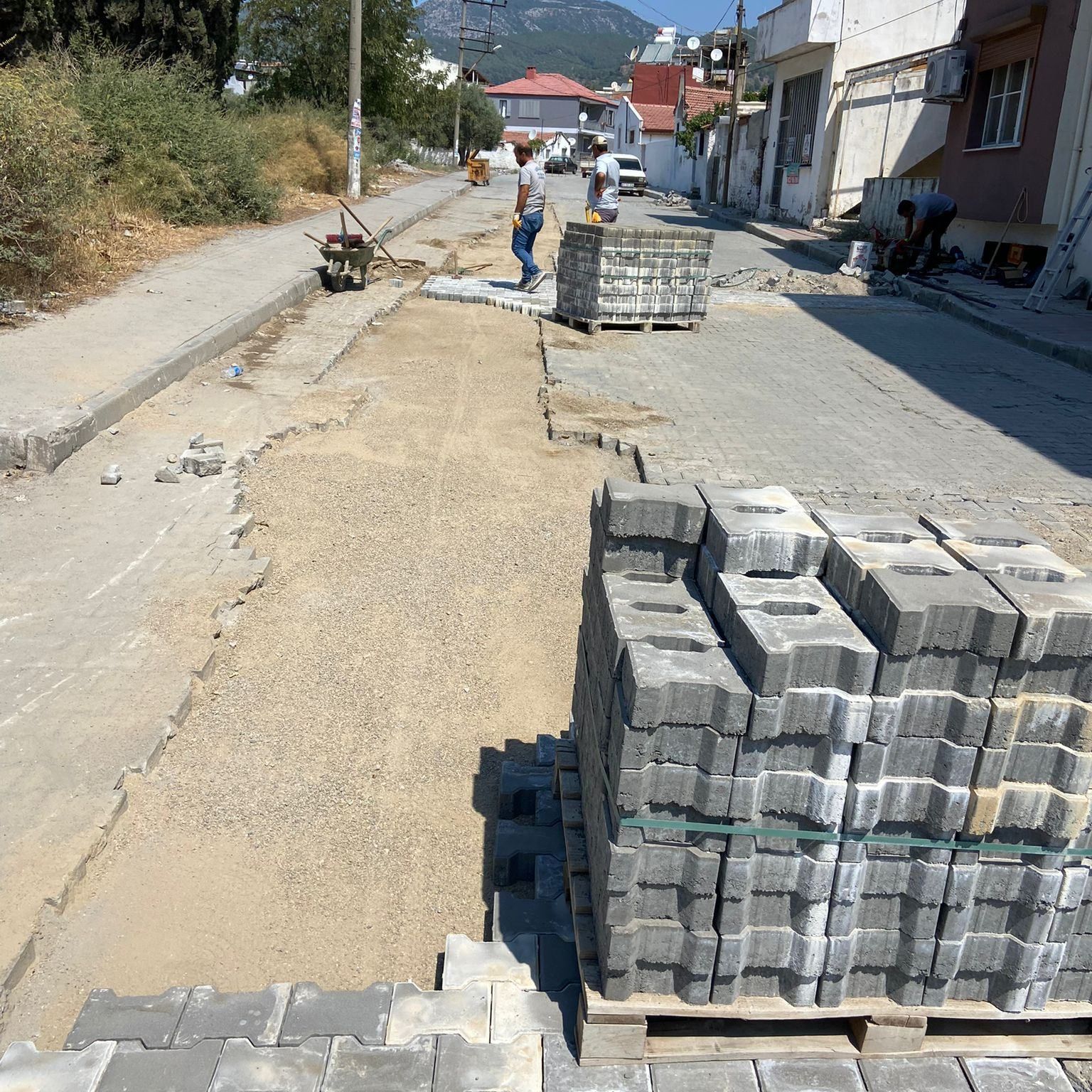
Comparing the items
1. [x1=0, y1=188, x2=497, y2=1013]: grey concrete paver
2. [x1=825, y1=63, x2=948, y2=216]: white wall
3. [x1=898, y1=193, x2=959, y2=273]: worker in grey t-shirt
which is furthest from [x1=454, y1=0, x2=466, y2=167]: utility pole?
[x1=0, y1=188, x2=497, y2=1013]: grey concrete paver

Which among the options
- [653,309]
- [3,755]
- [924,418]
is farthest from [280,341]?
[3,755]

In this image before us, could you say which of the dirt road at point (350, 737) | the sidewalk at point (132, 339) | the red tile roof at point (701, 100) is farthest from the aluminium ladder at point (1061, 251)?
the red tile roof at point (701, 100)

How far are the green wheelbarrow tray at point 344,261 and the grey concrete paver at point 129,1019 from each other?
12062 millimetres

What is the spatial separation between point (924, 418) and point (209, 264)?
976 centimetres

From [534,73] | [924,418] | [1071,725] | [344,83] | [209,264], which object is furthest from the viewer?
[534,73]

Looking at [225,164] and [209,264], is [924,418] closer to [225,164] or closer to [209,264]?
[209,264]

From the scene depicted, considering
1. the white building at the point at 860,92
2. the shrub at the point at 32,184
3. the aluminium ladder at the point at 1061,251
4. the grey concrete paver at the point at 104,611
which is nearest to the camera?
the grey concrete paver at the point at 104,611

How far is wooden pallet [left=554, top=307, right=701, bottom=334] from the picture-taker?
1178 centimetres

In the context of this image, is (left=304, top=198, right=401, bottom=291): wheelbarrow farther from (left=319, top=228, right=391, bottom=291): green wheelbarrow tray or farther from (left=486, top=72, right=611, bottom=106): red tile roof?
(left=486, top=72, right=611, bottom=106): red tile roof

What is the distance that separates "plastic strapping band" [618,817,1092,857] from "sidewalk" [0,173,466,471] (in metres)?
5.37

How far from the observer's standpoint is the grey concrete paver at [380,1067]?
2357 millimetres

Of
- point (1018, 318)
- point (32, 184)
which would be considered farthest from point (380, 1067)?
point (1018, 318)

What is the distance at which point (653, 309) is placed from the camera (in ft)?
39.3

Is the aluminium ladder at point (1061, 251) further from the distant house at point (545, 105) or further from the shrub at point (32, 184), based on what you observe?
the distant house at point (545, 105)
